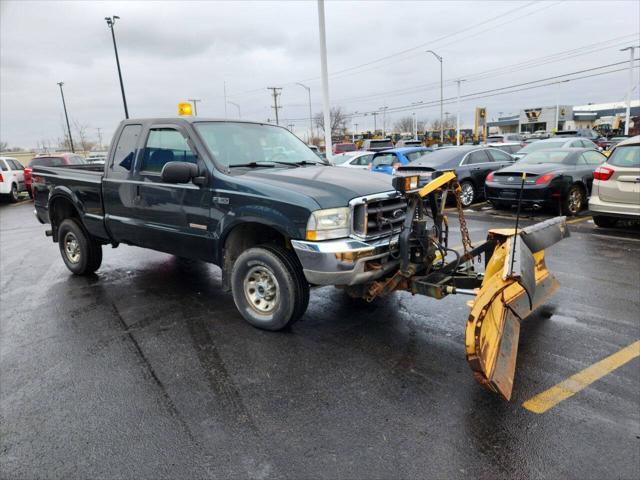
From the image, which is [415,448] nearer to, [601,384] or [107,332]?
[601,384]

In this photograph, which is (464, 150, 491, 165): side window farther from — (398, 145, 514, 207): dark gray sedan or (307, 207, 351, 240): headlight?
(307, 207, 351, 240): headlight

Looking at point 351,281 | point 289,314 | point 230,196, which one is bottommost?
point 289,314

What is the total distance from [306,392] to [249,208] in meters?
1.73

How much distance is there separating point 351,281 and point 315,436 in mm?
1401

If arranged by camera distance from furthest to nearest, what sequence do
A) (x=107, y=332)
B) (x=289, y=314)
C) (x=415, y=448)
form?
1. (x=107, y=332)
2. (x=289, y=314)
3. (x=415, y=448)

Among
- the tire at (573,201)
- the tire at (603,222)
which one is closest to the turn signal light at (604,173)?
the tire at (603,222)

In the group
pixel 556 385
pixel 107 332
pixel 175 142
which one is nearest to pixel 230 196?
pixel 175 142

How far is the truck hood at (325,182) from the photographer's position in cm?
399

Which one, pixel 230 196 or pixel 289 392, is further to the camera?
pixel 230 196

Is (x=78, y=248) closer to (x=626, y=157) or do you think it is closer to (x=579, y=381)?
(x=579, y=381)

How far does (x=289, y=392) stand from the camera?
3463mm

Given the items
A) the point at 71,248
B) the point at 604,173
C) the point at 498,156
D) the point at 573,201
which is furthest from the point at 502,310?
the point at 498,156

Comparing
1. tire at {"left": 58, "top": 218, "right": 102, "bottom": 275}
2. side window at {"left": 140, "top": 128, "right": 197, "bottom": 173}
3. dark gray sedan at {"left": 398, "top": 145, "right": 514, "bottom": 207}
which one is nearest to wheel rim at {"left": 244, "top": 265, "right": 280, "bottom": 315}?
side window at {"left": 140, "top": 128, "right": 197, "bottom": 173}

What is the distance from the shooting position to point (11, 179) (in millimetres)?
18953
